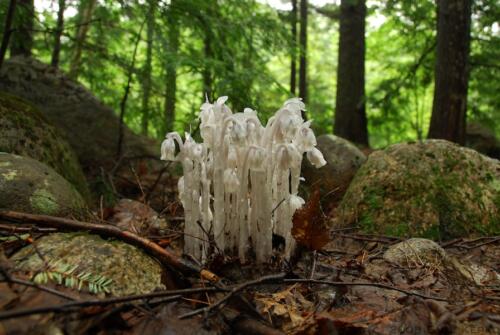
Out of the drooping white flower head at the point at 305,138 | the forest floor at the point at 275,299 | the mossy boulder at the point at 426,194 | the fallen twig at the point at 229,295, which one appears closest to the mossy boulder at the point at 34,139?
the forest floor at the point at 275,299

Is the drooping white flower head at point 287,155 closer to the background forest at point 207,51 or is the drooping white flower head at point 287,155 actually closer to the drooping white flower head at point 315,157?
the drooping white flower head at point 315,157

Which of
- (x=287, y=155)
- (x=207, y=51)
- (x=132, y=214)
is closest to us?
(x=287, y=155)

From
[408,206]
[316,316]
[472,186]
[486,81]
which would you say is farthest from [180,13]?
[486,81]

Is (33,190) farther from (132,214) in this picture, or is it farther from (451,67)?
(451,67)

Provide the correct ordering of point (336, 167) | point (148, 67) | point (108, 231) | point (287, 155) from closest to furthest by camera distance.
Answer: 1. point (108, 231)
2. point (287, 155)
3. point (148, 67)
4. point (336, 167)

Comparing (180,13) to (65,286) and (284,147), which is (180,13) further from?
(65,286)

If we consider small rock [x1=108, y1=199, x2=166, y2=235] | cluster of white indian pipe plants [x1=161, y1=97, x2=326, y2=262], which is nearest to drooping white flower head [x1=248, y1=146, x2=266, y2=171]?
cluster of white indian pipe plants [x1=161, y1=97, x2=326, y2=262]

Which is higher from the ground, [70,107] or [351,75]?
[351,75]

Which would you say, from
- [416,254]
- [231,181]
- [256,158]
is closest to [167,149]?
[231,181]

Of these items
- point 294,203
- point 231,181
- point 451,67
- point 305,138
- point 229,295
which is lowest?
point 229,295
